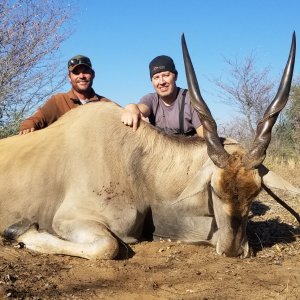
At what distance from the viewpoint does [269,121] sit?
368cm

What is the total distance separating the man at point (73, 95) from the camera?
5.77 m

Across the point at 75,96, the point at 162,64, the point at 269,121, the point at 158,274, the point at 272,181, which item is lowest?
the point at 158,274

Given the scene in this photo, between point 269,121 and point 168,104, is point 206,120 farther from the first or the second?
point 168,104

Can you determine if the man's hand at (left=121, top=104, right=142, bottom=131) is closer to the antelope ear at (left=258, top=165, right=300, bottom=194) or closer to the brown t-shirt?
the antelope ear at (left=258, top=165, right=300, bottom=194)

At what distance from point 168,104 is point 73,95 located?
49.7 inches

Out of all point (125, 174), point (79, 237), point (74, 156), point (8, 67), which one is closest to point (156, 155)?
point (125, 174)

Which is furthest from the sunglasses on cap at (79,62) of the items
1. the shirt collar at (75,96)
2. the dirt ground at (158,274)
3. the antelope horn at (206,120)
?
the dirt ground at (158,274)

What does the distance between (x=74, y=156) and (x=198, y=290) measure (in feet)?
5.82

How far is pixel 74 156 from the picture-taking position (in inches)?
164

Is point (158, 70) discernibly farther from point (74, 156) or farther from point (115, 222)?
point (115, 222)

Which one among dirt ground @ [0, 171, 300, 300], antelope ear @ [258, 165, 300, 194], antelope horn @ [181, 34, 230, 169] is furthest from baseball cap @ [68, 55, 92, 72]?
antelope ear @ [258, 165, 300, 194]

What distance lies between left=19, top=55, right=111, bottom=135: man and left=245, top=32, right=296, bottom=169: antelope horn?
2.63 metres

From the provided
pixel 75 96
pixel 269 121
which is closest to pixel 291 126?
pixel 75 96

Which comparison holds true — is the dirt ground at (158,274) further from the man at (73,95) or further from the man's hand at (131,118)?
the man at (73,95)
